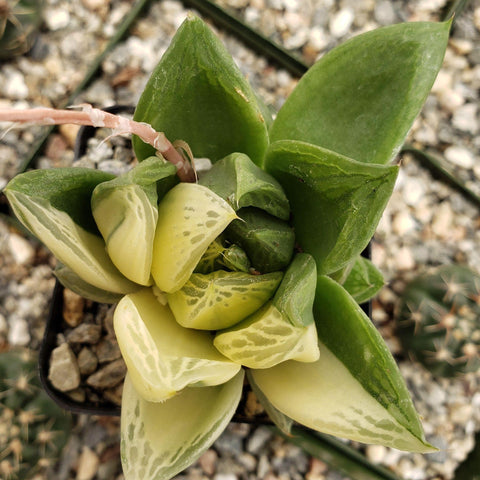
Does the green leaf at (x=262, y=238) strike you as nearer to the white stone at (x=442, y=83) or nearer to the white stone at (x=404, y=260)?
the white stone at (x=404, y=260)

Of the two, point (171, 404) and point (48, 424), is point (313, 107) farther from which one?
point (48, 424)

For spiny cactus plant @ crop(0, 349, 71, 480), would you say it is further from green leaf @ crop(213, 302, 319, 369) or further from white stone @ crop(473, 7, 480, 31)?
white stone @ crop(473, 7, 480, 31)

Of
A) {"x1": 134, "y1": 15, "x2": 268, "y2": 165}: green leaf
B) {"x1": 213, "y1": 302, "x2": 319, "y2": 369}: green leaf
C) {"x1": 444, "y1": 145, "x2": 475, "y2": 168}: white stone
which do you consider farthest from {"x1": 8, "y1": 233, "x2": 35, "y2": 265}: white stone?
{"x1": 444, "y1": 145, "x2": 475, "y2": 168}: white stone

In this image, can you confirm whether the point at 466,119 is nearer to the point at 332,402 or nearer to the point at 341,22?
the point at 341,22

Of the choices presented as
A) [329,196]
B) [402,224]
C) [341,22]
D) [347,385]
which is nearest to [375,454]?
[402,224]

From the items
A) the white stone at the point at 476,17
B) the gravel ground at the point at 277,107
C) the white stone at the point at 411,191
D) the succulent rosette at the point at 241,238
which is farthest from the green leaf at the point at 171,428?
the white stone at the point at 476,17

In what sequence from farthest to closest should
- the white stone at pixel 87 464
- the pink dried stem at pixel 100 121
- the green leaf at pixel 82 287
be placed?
the white stone at pixel 87 464 < the green leaf at pixel 82 287 < the pink dried stem at pixel 100 121

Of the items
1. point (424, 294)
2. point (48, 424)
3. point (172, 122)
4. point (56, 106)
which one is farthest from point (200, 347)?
Result: point (56, 106)
